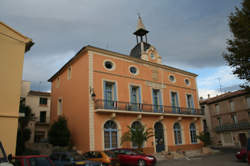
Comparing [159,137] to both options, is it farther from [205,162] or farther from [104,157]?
[104,157]

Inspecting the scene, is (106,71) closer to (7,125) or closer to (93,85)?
(93,85)

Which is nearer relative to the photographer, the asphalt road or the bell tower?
the asphalt road

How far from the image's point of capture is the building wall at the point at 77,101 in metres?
16.7

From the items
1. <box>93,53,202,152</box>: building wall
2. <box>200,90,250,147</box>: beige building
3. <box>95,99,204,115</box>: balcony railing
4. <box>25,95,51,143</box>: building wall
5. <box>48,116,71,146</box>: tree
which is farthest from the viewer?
<box>200,90,250,147</box>: beige building

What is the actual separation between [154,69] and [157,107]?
3.97 metres

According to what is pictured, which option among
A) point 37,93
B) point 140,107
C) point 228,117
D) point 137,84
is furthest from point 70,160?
point 228,117

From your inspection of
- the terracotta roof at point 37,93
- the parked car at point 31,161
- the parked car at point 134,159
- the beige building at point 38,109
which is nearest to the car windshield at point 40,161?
the parked car at point 31,161

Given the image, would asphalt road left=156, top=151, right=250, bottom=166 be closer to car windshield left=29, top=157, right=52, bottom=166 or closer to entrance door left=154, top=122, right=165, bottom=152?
entrance door left=154, top=122, right=165, bottom=152

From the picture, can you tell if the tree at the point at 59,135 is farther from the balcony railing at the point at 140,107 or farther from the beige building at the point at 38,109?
the beige building at the point at 38,109

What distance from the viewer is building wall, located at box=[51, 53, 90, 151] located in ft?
54.9

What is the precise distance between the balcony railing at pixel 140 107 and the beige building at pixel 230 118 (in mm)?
10451

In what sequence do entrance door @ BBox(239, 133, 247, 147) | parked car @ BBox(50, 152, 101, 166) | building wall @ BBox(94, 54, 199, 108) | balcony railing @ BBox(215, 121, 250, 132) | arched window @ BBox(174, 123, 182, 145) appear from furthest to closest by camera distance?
entrance door @ BBox(239, 133, 247, 147)
balcony railing @ BBox(215, 121, 250, 132)
arched window @ BBox(174, 123, 182, 145)
building wall @ BBox(94, 54, 199, 108)
parked car @ BBox(50, 152, 101, 166)

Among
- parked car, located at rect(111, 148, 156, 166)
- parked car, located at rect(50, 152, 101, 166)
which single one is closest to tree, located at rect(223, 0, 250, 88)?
parked car, located at rect(111, 148, 156, 166)

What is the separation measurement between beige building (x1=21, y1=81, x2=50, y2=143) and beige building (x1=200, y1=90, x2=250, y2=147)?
2374 cm
